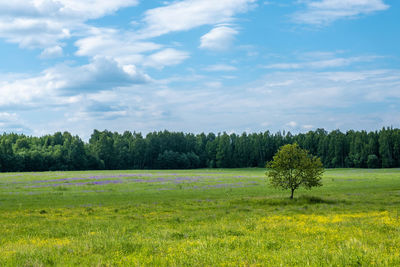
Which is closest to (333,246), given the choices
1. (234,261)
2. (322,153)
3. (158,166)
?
(234,261)

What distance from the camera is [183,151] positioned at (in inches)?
7431

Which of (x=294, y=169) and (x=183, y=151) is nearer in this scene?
(x=294, y=169)

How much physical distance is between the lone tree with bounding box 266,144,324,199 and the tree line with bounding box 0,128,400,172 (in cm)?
12592

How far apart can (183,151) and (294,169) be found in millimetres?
152961

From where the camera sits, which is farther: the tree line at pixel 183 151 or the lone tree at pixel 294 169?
the tree line at pixel 183 151

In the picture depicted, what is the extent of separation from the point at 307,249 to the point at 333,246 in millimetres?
1086

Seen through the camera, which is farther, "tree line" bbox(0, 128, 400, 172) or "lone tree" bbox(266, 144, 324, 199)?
"tree line" bbox(0, 128, 400, 172)

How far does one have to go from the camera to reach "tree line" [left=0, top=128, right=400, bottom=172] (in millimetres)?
149000

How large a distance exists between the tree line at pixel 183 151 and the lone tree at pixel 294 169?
126 meters

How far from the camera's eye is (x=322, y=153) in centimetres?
17838

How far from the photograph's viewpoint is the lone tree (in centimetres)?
3625

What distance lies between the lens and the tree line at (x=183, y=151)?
149 m

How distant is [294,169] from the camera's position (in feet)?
121

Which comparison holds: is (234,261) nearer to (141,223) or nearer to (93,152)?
(141,223)
